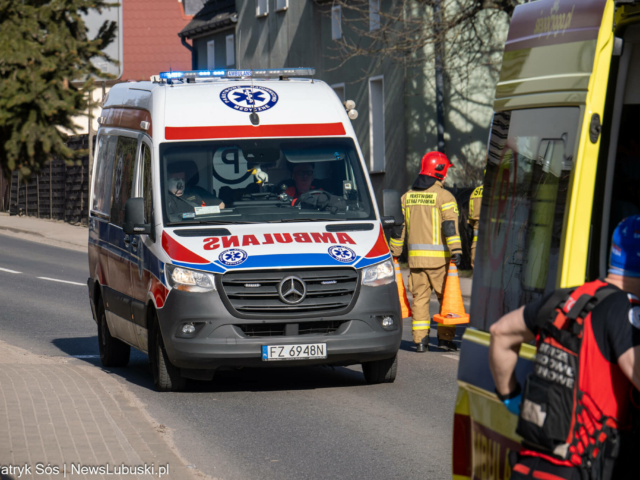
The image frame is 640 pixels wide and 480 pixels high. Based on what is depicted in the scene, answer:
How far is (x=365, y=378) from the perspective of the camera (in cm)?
989

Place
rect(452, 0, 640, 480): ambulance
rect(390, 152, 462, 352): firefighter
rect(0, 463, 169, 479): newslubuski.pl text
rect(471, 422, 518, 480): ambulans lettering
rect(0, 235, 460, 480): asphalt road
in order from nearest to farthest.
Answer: rect(452, 0, 640, 480): ambulance, rect(471, 422, 518, 480): ambulans lettering, rect(0, 463, 169, 479): newslubuski.pl text, rect(0, 235, 460, 480): asphalt road, rect(390, 152, 462, 352): firefighter

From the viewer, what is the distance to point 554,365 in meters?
3.24

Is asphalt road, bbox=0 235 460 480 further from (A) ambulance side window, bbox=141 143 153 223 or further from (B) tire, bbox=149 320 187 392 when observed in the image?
(A) ambulance side window, bbox=141 143 153 223

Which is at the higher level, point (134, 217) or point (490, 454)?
point (134, 217)

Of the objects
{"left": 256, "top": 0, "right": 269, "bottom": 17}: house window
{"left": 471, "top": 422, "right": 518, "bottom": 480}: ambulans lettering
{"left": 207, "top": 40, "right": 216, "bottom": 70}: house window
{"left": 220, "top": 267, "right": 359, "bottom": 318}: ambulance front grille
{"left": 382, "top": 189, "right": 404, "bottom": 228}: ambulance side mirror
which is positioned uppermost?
{"left": 256, "top": 0, "right": 269, "bottom": 17}: house window

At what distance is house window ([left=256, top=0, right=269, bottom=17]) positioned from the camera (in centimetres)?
3766

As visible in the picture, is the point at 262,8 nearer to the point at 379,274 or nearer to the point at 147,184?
the point at 147,184

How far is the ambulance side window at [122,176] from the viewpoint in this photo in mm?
10570

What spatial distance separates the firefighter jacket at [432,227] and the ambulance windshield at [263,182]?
1530 mm

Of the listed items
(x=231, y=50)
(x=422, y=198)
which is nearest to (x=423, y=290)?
(x=422, y=198)

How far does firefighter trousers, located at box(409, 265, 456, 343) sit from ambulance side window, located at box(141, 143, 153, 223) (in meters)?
3.03

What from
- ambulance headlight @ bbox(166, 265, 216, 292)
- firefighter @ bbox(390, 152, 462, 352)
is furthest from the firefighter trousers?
ambulance headlight @ bbox(166, 265, 216, 292)

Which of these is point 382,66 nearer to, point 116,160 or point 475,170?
point 475,170

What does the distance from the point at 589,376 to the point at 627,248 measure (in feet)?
1.27
